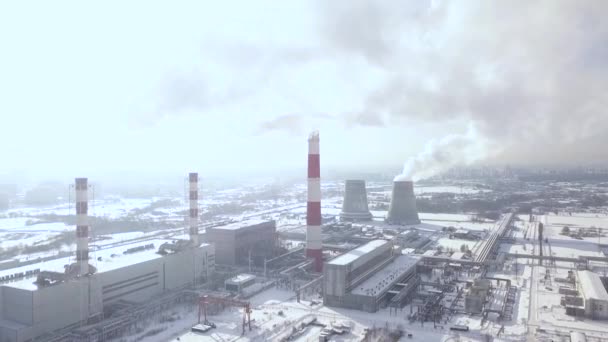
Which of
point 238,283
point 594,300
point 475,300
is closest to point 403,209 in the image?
point 238,283

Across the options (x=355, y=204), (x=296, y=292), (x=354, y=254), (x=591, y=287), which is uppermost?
(x=355, y=204)

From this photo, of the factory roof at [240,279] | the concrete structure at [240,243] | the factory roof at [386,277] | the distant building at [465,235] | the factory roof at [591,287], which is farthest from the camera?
the distant building at [465,235]

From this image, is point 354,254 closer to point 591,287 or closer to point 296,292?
point 296,292

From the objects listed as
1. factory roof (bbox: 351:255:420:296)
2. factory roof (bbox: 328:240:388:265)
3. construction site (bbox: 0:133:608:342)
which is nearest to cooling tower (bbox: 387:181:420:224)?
construction site (bbox: 0:133:608:342)

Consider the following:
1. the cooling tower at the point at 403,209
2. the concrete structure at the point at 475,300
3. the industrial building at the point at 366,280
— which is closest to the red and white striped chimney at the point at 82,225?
the industrial building at the point at 366,280

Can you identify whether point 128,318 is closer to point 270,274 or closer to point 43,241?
point 270,274

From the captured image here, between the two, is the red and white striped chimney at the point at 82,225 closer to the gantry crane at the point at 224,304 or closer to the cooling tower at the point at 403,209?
the gantry crane at the point at 224,304

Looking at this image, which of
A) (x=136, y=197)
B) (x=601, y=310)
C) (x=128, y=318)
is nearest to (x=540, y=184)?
(x=136, y=197)
